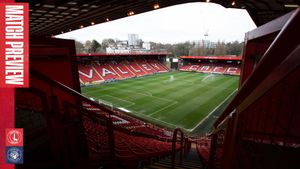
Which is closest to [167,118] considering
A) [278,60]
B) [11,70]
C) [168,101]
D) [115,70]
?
[168,101]

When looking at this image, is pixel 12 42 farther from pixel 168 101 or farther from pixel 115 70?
pixel 115 70

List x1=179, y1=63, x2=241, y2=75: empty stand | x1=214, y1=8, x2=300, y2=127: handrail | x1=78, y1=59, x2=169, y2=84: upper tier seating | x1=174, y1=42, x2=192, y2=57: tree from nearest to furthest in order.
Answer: x1=214, y1=8, x2=300, y2=127: handrail
x1=78, y1=59, x2=169, y2=84: upper tier seating
x1=179, y1=63, x2=241, y2=75: empty stand
x1=174, y1=42, x2=192, y2=57: tree

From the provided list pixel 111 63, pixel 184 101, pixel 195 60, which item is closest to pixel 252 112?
pixel 184 101

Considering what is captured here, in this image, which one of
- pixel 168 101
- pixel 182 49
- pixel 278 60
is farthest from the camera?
pixel 182 49

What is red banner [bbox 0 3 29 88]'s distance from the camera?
10.2ft

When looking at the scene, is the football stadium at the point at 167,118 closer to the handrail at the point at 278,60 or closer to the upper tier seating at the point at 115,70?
the handrail at the point at 278,60

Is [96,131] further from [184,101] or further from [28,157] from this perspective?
[184,101]

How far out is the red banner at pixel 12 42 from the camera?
3094 millimetres

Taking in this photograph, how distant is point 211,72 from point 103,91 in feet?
99.6

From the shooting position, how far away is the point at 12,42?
3.33 metres

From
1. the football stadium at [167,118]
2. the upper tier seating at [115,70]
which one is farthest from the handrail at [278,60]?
the upper tier seating at [115,70]

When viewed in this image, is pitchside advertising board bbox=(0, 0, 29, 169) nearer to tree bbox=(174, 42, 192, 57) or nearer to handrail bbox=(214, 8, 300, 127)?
handrail bbox=(214, 8, 300, 127)

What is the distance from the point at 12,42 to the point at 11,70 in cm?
45

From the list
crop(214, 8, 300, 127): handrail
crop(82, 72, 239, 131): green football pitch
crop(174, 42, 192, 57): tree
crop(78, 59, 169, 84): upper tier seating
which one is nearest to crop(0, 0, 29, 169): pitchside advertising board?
crop(214, 8, 300, 127): handrail
